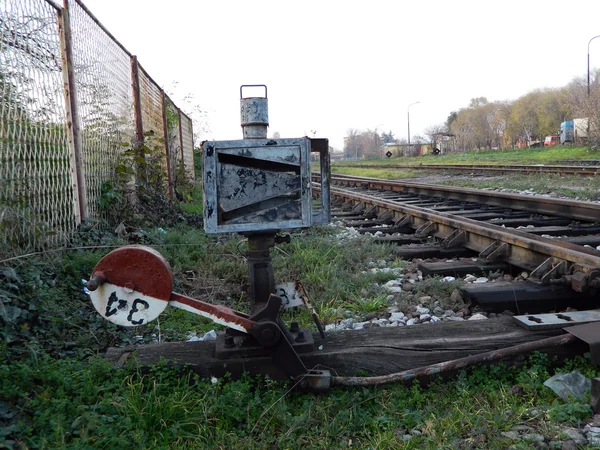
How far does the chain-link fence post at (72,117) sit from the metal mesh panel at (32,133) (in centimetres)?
7

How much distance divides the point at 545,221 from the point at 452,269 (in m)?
2.84

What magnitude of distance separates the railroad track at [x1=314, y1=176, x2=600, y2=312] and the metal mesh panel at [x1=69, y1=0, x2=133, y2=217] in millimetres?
3315

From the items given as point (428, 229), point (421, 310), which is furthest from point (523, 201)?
point (421, 310)

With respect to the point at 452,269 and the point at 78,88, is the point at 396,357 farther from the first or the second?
the point at 78,88

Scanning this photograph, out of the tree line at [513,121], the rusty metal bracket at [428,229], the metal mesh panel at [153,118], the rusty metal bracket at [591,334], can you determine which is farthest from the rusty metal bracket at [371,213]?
the tree line at [513,121]

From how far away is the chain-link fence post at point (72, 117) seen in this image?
4879mm

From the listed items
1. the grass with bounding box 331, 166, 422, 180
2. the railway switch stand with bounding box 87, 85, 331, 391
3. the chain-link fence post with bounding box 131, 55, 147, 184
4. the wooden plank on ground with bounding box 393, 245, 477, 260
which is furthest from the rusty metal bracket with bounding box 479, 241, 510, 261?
the grass with bounding box 331, 166, 422, 180

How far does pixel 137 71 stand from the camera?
26.8 feet

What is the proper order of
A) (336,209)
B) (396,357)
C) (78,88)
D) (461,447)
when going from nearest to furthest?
1. (461,447)
2. (396,357)
3. (78,88)
4. (336,209)

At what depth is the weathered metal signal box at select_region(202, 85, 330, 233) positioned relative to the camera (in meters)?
2.23

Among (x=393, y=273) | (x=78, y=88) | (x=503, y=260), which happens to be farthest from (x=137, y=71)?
(x=503, y=260)

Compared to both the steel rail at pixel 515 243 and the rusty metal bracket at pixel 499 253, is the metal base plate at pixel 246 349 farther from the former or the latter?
the rusty metal bracket at pixel 499 253

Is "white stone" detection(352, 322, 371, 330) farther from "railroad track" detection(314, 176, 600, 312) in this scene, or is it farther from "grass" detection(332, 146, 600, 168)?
"grass" detection(332, 146, 600, 168)

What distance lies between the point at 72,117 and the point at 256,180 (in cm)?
345
